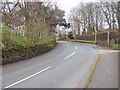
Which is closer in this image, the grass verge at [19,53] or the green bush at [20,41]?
the grass verge at [19,53]

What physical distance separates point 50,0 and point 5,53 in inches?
633

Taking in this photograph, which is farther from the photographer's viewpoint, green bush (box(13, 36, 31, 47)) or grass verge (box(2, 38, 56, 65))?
green bush (box(13, 36, 31, 47))

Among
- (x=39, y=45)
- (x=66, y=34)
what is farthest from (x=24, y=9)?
(x=66, y=34)

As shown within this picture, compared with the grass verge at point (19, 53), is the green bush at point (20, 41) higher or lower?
higher

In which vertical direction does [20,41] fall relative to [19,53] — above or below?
above

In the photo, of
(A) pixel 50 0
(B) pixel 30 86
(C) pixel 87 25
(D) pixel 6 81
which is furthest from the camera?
(C) pixel 87 25

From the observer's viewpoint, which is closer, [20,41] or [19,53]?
[19,53]

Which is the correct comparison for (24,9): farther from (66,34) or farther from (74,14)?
(66,34)

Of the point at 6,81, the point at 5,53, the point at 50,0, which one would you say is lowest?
the point at 6,81

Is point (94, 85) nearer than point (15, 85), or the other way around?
point (94, 85)

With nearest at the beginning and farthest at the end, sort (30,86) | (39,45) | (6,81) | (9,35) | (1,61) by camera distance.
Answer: (30,86) → (6,81) → (1,61) → (9,35) → (39,45)

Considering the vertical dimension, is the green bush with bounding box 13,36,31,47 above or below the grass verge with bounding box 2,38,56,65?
above

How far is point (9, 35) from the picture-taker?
10664 mm

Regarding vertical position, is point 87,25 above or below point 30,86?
above
